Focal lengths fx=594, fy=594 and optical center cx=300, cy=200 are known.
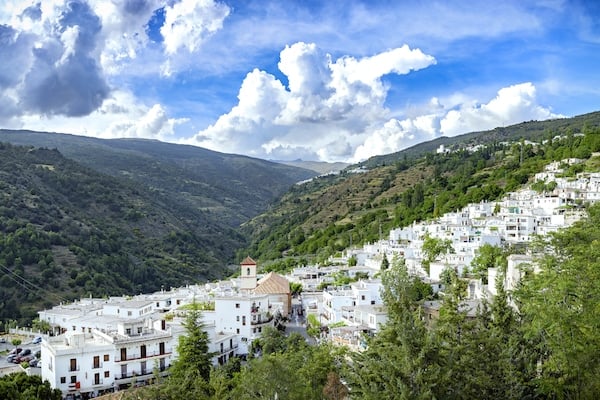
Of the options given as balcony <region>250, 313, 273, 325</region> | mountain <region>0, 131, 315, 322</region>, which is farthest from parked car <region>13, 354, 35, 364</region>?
mountain <region>0, 131, 315, 322</region>

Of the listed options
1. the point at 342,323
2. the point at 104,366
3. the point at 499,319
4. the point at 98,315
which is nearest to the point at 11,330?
the point at 98,315

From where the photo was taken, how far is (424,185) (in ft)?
319

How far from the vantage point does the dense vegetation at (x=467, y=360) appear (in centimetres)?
1595

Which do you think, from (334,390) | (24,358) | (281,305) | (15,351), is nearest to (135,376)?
(24,358)

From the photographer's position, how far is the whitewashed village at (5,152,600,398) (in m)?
29.9

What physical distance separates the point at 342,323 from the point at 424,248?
1739 centimetres

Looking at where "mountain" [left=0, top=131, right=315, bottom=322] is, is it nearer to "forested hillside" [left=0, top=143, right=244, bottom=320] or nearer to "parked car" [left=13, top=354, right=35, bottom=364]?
"forested hillside" [left=0, top=143, right=244, bottom=320]

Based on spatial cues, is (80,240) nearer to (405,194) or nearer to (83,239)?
(83,239)

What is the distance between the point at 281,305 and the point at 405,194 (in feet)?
174

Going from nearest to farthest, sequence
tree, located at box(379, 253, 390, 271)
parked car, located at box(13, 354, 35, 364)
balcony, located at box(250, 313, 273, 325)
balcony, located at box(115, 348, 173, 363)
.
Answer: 1. balcony, located at box(115, 348, 173, 363)
2. parked car, located at box(13, 354, 35, 364)
3. balcony, located at box(250, 313, 273, 325)
4. tree, located at box(379, 253, 390, 271)

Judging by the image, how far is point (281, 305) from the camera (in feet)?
141

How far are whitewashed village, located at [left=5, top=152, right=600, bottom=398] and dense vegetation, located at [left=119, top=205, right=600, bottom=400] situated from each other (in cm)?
350

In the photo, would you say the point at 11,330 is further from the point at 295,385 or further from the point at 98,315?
the point at 295,385

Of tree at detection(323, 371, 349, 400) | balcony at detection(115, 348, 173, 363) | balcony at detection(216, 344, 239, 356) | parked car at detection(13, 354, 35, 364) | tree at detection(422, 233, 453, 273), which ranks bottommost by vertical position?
parked car at detection(13, 354, 35, 364)
